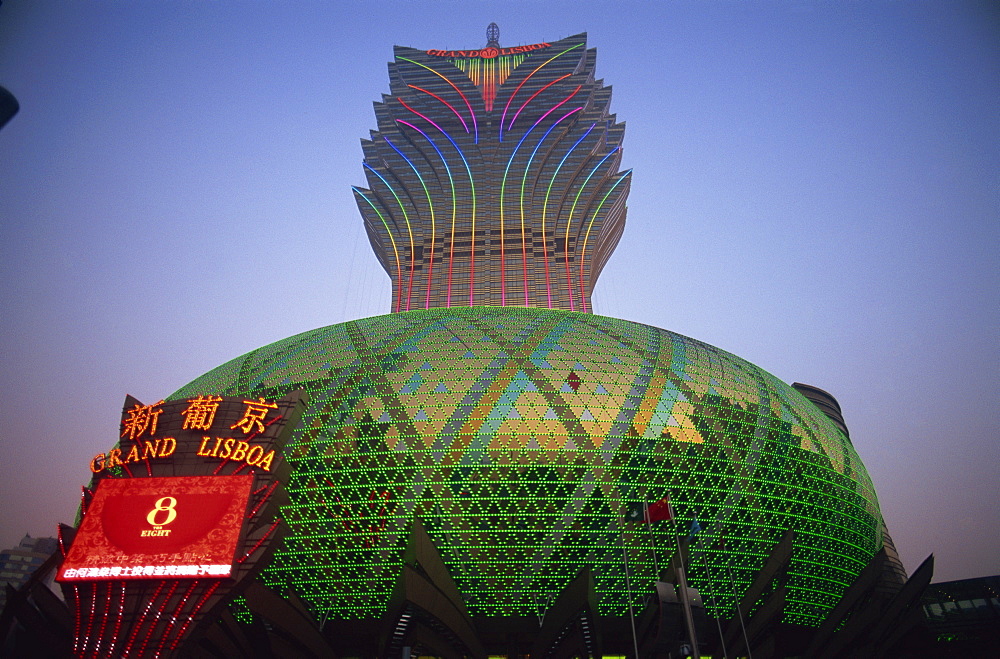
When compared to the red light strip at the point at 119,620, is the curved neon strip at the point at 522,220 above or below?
above

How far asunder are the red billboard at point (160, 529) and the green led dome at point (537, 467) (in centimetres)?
A: 1059

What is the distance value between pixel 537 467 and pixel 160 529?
19.4 metres

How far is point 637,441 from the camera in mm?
39375

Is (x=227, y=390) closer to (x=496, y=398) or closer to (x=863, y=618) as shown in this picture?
(x=496, y=398)

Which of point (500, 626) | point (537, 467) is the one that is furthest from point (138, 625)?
point (537, 467)

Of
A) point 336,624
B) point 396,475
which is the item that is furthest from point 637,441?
point 336,624

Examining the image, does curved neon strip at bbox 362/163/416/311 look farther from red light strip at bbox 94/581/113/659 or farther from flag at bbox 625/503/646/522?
red light strip at bbox 94/581/113/659

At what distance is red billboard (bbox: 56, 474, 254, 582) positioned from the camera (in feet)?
81.1

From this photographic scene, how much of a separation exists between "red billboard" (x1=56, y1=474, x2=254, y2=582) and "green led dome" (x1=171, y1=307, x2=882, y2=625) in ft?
34.8

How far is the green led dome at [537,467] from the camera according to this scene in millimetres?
35875

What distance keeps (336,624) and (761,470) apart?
27.5 m

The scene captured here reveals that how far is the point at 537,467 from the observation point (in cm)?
3716

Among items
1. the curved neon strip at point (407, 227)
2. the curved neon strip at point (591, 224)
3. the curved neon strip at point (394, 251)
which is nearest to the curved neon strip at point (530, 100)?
the curved neon strip at point (591, 224)

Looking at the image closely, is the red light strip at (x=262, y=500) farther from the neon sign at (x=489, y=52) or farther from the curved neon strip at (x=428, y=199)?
the neon sign at (x=489, y=52)
